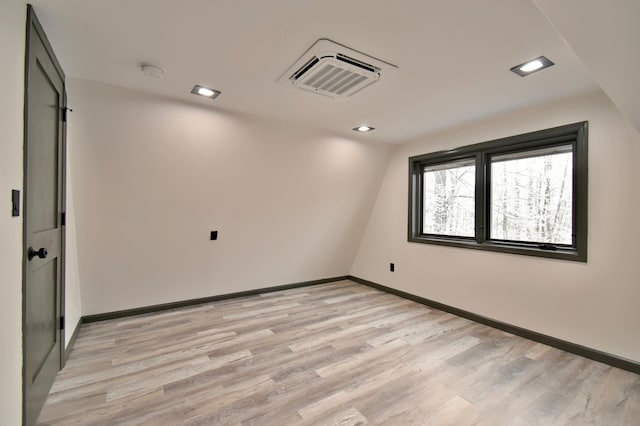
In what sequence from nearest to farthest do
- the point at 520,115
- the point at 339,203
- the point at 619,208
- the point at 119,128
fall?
the point at 619,208
the point at 119,128
the point at 520,115
the point at 339,203

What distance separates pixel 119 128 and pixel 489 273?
4.00 m

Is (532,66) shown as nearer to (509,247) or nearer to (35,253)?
(509,247)

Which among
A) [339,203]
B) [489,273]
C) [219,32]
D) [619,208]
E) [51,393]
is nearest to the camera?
[219,32]

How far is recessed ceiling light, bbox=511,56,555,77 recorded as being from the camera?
1.97 metres

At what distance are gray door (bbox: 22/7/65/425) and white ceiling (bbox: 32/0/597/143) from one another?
0.29 m

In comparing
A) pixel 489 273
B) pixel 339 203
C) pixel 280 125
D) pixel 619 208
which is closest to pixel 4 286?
pixel 280 125

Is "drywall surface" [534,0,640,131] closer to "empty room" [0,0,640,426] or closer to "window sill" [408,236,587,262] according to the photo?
"empty room" [0,0,640,426]

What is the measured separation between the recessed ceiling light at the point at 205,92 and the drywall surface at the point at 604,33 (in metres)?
2.34

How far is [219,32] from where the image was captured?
1.73 metres

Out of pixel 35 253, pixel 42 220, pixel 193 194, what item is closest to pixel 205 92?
pixel 193 194

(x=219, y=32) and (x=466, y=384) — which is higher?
(x=219, y=32)

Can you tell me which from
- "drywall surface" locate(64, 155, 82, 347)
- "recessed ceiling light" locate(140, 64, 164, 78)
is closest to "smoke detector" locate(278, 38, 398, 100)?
"recessed ceiling light" locate(140, 64, 164, 78)

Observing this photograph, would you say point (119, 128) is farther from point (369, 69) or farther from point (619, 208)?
point (619, 208)

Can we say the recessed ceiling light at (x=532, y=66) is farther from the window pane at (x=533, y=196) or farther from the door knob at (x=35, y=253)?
the door knob at (x=35, y=253)
